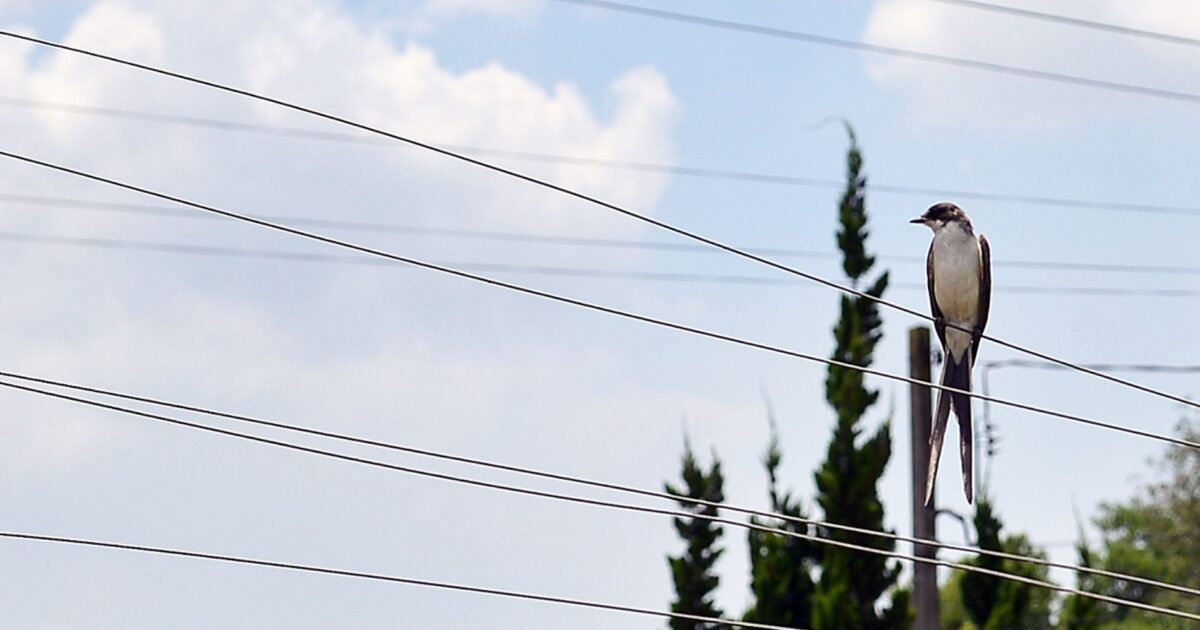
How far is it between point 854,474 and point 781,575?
154 cm

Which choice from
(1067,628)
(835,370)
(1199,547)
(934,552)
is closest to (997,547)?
(1067,628)

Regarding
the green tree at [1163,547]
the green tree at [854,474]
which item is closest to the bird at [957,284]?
the green tree at [854,474]

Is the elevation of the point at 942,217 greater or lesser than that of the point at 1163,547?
lesser

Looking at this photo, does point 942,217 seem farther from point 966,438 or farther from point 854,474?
point 854,474

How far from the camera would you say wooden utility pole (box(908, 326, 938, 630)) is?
1503 centimetres

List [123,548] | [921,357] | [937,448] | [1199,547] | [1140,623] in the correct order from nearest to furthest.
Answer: [123,548]
[937,448]
[921,357]
[1199,547]
[1140,623]

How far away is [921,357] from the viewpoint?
1595 cm

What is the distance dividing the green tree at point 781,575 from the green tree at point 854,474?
1.53ft

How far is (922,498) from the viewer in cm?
1511

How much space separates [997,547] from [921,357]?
28.3 ft

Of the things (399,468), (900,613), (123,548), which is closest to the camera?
(123,548)

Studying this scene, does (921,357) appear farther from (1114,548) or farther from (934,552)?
(1114,548)

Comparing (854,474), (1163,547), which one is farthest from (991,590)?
(1163,547)

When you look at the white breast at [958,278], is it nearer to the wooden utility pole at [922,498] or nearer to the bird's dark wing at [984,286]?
the bird's dark wing at [984,286]
